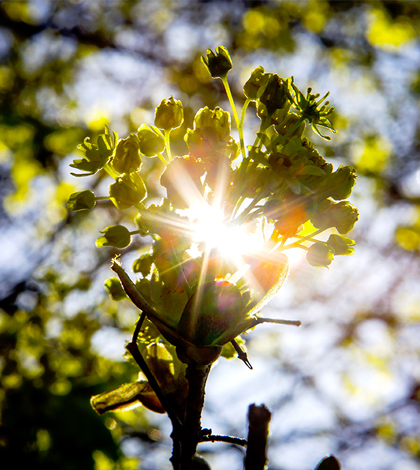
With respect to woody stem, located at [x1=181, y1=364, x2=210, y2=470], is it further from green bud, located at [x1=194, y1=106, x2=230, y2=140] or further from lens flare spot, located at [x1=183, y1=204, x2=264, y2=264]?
green bud, located at [x1=194, y1=106, x2=230, y2=140]

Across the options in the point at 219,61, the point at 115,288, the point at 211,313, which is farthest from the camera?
the point at 219,61

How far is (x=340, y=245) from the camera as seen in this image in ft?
3.02

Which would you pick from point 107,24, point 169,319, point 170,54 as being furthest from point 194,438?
point 107,24

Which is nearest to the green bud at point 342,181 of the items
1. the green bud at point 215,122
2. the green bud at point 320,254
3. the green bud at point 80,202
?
the green bud at point 320,254

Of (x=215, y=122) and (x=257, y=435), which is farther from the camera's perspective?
(x=215, y=122)

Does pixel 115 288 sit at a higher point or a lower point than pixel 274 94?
lower

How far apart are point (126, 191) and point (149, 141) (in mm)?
158

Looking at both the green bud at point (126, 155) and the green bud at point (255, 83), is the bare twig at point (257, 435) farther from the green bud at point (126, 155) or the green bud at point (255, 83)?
the green bud at point (255, 83)

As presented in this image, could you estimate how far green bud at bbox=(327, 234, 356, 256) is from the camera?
0.92 metres

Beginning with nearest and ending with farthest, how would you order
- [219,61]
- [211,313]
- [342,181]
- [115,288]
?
[211,313], [342,181], [115,288], [219,61]

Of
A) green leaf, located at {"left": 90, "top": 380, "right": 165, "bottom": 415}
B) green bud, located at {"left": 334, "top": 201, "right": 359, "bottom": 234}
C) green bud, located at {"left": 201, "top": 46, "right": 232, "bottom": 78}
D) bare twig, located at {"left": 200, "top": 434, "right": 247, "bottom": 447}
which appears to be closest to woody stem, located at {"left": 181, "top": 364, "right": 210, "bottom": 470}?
bare twig, located at {"left": 200, "top": 434, "right": 247, "bottom": 447}

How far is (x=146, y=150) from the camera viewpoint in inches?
39.1

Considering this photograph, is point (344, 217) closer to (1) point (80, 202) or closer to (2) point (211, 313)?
(2) point (211, 313)

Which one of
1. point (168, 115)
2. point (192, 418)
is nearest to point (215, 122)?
point (168, 115)
